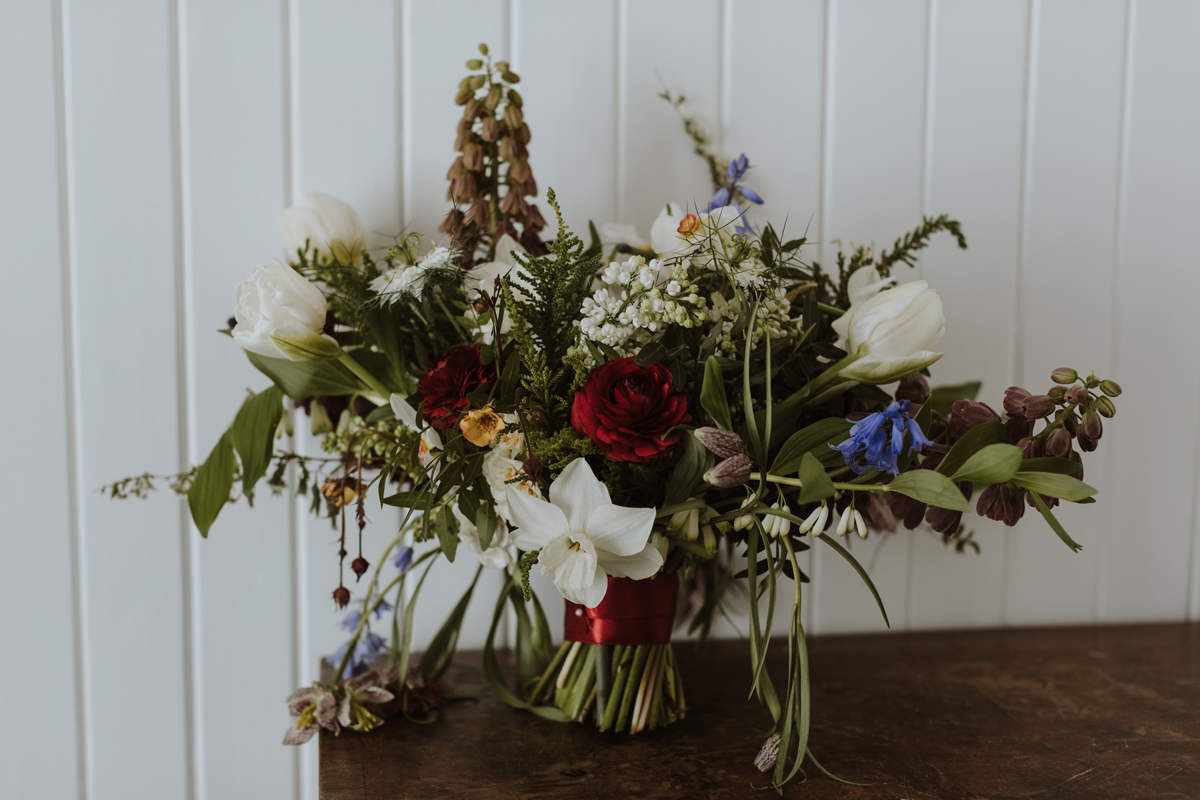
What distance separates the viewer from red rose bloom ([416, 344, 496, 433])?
1.97 ft

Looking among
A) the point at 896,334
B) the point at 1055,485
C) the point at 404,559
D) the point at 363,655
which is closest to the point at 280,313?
the point at 404,559

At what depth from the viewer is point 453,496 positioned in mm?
644

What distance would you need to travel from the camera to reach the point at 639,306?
0.60 meters

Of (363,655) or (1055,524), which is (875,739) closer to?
(1055,524)

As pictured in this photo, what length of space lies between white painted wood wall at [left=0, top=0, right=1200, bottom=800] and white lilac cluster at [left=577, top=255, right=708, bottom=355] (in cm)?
36

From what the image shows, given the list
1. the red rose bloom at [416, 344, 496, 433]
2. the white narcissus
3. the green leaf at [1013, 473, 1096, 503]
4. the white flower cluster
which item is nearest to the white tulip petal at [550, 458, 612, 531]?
the white narcissus

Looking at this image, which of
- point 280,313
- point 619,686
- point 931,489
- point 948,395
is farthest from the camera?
point 948,395

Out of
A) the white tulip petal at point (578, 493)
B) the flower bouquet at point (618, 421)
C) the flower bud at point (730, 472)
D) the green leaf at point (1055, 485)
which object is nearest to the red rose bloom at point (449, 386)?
the flower bouquet at point (618, 421)

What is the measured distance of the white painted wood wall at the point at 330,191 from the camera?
34.9 inches

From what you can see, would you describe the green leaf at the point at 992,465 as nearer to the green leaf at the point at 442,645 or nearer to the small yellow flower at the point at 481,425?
the small yellow flower at the point at 481,425

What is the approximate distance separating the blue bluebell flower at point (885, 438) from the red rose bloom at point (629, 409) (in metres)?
0.13

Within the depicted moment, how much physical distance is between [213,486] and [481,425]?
34cm

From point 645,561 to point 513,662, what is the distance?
41 centimetres

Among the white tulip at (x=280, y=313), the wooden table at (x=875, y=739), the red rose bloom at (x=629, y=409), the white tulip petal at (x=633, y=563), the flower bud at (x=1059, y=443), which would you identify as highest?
the white tulip at (x=280, y=313)
